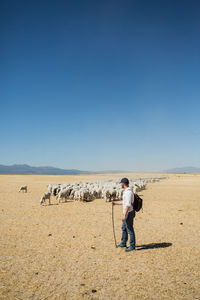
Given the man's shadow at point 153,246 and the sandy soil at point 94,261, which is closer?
the sandy soil at point 94,261

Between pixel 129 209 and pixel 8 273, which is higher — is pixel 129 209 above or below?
above

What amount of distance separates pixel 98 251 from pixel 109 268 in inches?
50.4

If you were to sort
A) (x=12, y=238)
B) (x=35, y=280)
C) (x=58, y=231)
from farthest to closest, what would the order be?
(x=58, y=231) < (x=12, y=238) < (x=35, y=280)

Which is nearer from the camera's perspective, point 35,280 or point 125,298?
point 125,298

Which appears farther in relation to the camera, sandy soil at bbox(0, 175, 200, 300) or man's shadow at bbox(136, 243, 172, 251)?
man's shadow at bbox(136, 243, 172, 251)

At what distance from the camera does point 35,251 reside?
709 centimetres

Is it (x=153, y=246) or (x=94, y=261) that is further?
(x=153, y=246)

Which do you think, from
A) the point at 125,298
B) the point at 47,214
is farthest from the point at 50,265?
the point at 47,214

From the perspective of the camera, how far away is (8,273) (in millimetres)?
5625

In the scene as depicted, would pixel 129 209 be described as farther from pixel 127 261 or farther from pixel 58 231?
pixel 58 231

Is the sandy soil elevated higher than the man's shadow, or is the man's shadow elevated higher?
the man's shadow

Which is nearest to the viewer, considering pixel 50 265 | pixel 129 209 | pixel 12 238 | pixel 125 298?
pixel 125 298

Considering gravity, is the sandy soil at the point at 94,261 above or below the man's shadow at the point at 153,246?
below

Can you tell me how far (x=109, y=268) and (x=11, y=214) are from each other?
351 inches
